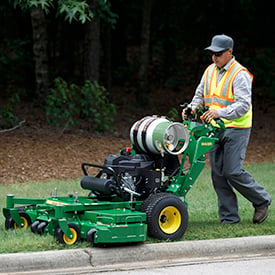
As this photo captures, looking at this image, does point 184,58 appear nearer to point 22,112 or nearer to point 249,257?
point 22,112

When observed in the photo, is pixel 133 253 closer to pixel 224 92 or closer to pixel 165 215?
pixel 165 215

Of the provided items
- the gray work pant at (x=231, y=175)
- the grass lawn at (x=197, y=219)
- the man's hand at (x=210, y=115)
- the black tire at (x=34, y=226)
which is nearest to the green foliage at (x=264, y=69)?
the grass lawn at (x=197, y=219)

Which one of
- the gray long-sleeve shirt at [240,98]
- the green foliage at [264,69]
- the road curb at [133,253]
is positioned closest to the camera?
the road curb at [133,253]

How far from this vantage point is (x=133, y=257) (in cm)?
647

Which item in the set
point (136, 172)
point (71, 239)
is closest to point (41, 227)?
point (71, 239)

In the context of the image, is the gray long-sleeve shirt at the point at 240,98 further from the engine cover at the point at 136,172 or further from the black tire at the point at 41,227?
the black tire at the point at 41,227

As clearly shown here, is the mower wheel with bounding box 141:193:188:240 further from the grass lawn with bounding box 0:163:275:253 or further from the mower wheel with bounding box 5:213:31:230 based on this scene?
the mower wheel with bounding box 5:213:31:230

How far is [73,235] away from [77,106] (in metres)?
9.86

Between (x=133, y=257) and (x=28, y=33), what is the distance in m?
14.6

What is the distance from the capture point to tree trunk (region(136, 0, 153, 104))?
19562 mm

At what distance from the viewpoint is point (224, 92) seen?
761 centimetres

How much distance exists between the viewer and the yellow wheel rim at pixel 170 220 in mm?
6938

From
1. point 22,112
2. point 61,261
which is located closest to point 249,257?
point 61,261

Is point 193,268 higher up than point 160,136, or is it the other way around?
point 160,136
